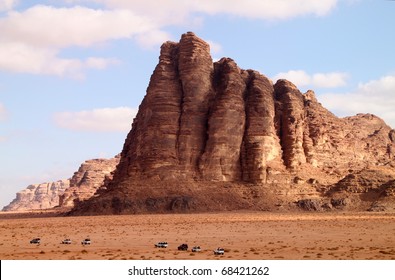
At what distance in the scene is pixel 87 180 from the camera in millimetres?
156000

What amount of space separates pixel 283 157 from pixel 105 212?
97.6 ft

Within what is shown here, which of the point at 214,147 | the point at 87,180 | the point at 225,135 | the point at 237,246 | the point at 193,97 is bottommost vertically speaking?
the point at 237,246

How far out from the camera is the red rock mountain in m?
77.9

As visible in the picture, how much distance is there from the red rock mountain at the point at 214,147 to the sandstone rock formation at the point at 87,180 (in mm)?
56711

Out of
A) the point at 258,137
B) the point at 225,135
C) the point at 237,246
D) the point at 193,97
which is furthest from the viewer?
the point at 193,97

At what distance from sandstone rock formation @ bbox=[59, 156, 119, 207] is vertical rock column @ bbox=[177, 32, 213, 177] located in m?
61.2

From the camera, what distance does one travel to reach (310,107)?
100688 mm

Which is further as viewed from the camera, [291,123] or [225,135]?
[291,123]

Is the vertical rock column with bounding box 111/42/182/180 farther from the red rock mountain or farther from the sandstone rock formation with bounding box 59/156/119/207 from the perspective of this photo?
the sandstone rock formation with bounding box 59/156/119/207

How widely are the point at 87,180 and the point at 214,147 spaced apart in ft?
270

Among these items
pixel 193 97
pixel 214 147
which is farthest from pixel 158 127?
pixel 214 147

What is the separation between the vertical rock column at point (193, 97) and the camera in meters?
82.7

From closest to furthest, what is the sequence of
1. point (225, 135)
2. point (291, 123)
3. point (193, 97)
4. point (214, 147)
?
1. point (214, 147)
2. point (225, 135)
3. point (193, 97)
4. point (291, 123)

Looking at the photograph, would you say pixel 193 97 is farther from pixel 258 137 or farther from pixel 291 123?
pixel 291 123
